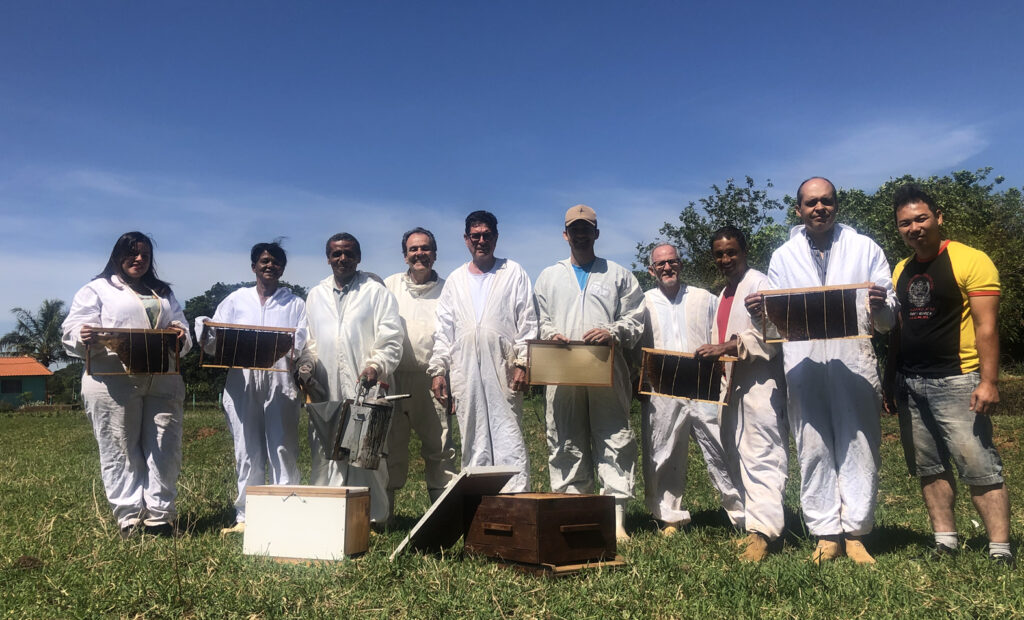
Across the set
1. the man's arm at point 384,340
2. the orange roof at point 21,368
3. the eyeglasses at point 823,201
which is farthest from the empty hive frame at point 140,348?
the orange roof at point 21,368

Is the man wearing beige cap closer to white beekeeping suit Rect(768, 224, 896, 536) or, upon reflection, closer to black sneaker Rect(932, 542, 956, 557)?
white beekeeping suit Rect(768, 224, 896, 536)

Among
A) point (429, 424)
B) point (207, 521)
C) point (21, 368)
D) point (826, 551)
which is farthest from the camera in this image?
point (21, 368)

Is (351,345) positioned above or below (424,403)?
above

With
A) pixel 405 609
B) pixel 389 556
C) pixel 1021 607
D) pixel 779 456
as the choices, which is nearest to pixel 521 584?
pixel 405 609

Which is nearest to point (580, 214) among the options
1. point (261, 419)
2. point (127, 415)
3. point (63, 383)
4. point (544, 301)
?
point (544, 301)

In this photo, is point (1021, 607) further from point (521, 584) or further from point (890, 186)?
point (890, 186)

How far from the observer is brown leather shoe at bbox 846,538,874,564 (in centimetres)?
530

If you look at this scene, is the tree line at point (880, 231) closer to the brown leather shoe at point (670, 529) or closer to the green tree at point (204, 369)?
the green tree at point (204, 369)

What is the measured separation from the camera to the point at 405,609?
14.0ft

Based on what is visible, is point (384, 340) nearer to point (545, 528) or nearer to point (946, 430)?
point (545, 528)

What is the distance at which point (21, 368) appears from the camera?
188 ft

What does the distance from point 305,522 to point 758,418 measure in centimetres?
338

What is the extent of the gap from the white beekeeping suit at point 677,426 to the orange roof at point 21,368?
198 ft

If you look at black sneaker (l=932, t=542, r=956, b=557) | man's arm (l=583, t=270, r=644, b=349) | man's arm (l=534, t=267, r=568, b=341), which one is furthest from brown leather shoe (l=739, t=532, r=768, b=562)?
man's arm (l=534, t=267, r=568, b=341)
